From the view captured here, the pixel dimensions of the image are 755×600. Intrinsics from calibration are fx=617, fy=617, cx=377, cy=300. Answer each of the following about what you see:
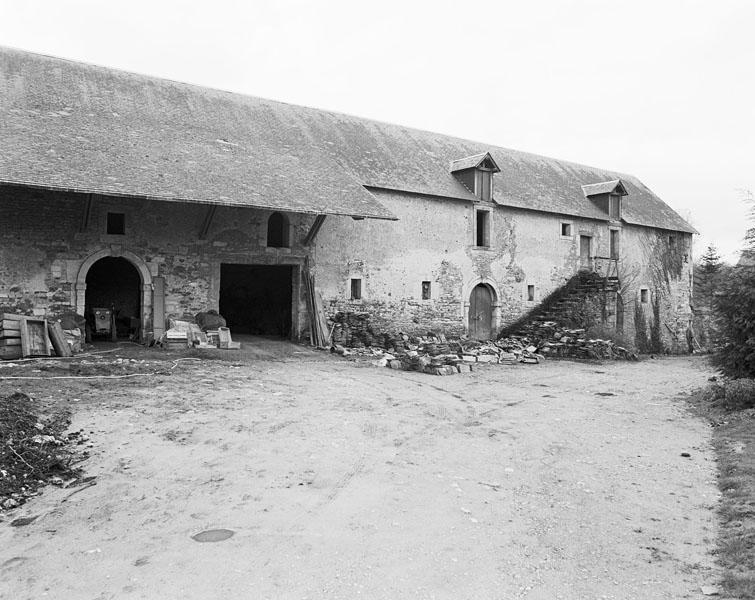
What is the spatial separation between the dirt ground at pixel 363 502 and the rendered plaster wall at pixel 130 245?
5.05 meters

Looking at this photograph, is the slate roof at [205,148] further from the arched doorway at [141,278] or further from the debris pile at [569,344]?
the debris pile at [569,344]

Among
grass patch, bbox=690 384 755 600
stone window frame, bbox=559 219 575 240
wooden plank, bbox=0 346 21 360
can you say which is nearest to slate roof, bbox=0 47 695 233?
stone window frame, bbox=559 219 575 240

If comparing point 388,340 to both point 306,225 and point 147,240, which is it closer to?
point 306,225

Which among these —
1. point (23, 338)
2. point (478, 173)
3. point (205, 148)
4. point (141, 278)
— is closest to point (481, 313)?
point (478, 173)

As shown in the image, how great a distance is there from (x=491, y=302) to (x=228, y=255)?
32.9ft

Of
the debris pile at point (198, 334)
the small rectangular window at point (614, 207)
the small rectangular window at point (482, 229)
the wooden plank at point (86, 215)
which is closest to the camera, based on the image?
the wooden plank at point (86, 215)

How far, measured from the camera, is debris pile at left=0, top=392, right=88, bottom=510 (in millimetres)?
5840

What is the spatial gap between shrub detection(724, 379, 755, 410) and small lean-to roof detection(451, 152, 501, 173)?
12.9 meters

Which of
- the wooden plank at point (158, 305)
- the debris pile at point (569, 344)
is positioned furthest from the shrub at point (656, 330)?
the wooden plank at point (158, 305)

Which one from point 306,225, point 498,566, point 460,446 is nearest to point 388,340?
point 306,225

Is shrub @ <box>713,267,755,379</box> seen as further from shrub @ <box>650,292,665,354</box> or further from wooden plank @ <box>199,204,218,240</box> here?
shrub @ <box>650,292,665,354</box>

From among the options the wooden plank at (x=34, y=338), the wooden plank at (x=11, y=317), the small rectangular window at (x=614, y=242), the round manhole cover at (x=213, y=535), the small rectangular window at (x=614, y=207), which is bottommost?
the round manhole cover at (x=213, y=535)

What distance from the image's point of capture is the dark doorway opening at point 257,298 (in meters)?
19.8

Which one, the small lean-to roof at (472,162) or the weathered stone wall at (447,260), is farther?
the small lean-to roof at (472,162)
